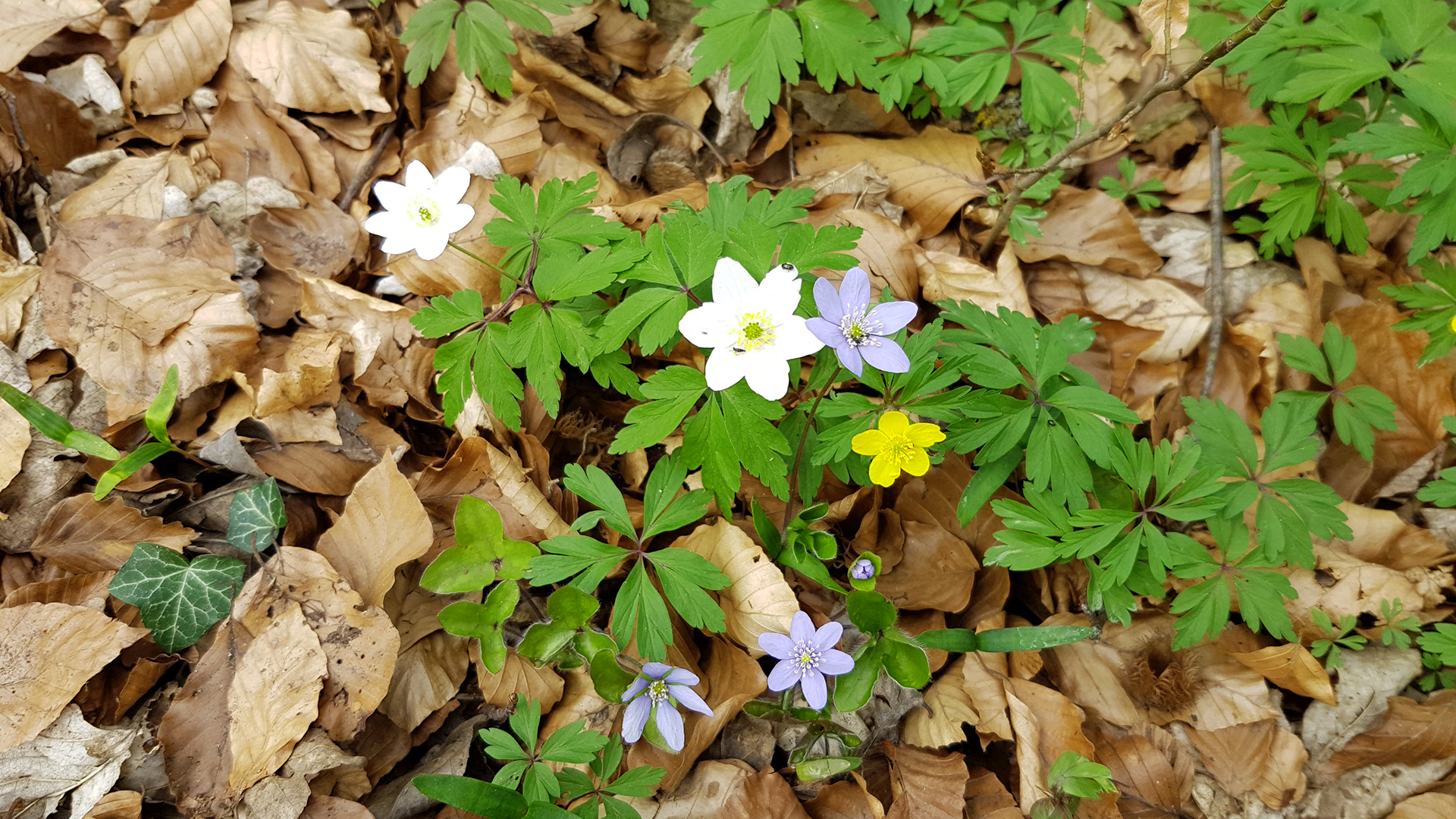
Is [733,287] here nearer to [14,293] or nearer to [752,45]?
[752,45]

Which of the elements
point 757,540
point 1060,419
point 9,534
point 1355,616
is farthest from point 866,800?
point 9,534

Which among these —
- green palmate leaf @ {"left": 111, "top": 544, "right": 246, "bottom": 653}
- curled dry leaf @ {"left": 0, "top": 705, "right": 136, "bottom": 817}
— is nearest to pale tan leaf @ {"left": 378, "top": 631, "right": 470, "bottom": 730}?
green palmate leaf @ {"left": 111, "top": 544, "right": 246, "bottom": 653}

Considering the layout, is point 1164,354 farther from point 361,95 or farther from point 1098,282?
point 361,95

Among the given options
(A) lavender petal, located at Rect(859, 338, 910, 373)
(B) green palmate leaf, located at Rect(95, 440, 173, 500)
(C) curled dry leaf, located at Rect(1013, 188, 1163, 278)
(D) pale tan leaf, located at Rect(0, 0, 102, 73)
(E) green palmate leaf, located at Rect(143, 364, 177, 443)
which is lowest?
(B) green palmate leaf, located at Rect(95, 440, 173, 500)

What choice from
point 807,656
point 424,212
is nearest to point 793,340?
point 807,656

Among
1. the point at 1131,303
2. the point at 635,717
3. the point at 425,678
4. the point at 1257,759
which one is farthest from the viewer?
the point at 1131,303

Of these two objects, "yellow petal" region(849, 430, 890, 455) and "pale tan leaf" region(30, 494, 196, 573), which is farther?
"pale tan leaf" region(30, 494, 196, 573)

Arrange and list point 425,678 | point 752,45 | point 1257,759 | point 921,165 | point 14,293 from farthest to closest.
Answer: point 921,165
point 752,45
point 14,293
point 1257,759
point 425,678

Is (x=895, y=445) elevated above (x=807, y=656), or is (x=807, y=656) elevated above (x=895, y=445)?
(x=895, y=445)

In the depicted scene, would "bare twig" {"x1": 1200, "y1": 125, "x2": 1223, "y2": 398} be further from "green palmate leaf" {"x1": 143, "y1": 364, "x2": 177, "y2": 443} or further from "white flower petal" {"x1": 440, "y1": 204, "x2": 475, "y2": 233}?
"green palmate leaf" {"x1": 143, "y1": 364, "x2": 177, "y2": 443}
